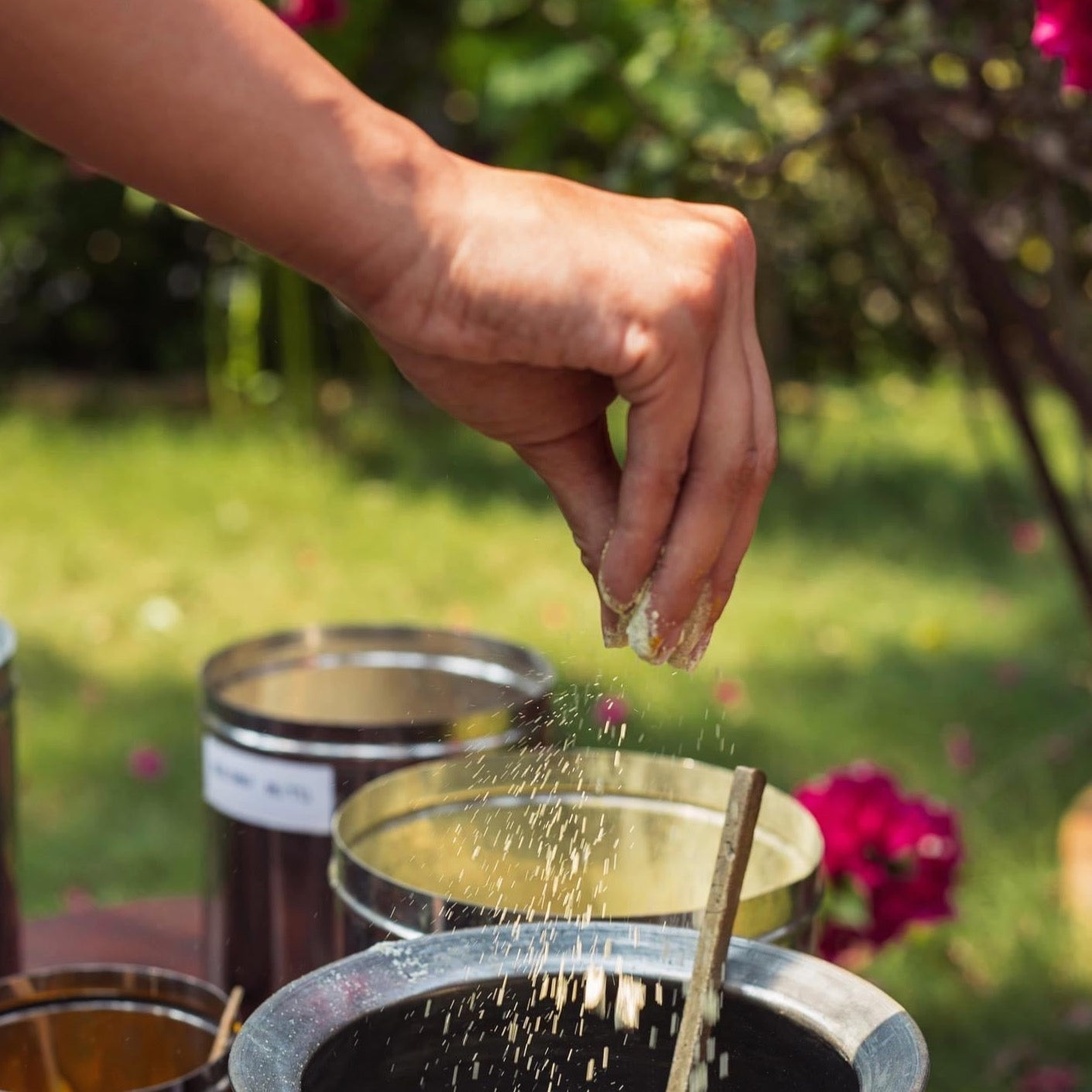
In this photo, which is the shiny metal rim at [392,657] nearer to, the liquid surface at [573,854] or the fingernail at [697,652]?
the liquid surface at [573,854]

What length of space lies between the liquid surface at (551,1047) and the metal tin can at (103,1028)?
0.59ft

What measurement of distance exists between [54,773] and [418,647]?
7.50 ft

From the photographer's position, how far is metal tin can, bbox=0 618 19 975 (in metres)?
1.31

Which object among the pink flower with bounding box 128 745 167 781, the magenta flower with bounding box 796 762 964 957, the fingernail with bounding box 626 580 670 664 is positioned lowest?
the pink flower with bounding box 128 745 167 781

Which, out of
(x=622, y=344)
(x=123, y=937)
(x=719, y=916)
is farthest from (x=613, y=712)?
(x=622, y=344)

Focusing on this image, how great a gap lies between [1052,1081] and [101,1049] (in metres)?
1.85

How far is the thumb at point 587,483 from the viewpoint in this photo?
2.91ft

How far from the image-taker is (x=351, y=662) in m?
1.65

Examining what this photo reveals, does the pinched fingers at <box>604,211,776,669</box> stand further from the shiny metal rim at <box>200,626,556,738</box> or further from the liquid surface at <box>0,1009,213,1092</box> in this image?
the shiny metal rim at <box>200,626,556,738</box>

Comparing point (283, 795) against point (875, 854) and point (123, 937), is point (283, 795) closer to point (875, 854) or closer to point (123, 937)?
point (123, 937)

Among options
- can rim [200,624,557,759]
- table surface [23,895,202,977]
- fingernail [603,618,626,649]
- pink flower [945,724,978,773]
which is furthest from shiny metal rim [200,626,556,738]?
pink flower [945,724,978,773]

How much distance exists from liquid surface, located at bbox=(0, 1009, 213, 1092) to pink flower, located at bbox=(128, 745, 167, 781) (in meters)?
2.58

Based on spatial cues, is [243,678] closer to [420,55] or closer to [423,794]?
[423,794]

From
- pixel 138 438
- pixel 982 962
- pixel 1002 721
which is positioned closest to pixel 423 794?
pixel 982 962
